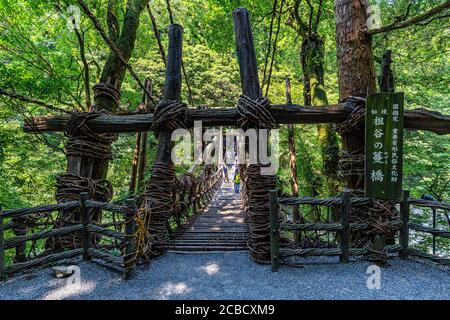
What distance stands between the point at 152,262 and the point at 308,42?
6023mm

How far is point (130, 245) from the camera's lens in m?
2.50

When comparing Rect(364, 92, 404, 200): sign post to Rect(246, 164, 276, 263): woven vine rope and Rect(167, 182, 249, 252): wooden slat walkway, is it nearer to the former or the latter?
Rect(246, 164, 276, 263): woven vine rope

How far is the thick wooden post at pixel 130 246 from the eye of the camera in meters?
2.46

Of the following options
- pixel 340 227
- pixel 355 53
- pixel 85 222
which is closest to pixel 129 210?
pixel 85 222

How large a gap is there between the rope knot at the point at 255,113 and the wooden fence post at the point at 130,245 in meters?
1.43

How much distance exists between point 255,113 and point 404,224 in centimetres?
194

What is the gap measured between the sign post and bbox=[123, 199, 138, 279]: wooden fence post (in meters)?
2.29

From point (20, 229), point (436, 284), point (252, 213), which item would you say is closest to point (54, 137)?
point (20, 229)

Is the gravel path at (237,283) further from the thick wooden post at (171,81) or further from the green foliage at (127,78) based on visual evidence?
the green foliage at (127,78)

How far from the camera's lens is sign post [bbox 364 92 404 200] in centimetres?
251

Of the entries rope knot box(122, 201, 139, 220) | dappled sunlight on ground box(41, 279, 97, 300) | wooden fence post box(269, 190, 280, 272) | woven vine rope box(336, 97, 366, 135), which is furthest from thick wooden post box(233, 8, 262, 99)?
dappled sunlight on ground box(41, 279, 97, 300)

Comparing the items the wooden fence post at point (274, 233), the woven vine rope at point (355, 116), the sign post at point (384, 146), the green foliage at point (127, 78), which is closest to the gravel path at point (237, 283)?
the wooden fence post at point (274, 233)

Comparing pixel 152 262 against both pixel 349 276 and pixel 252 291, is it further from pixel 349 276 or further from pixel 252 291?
pixel 349 276

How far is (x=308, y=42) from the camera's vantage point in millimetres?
6457
